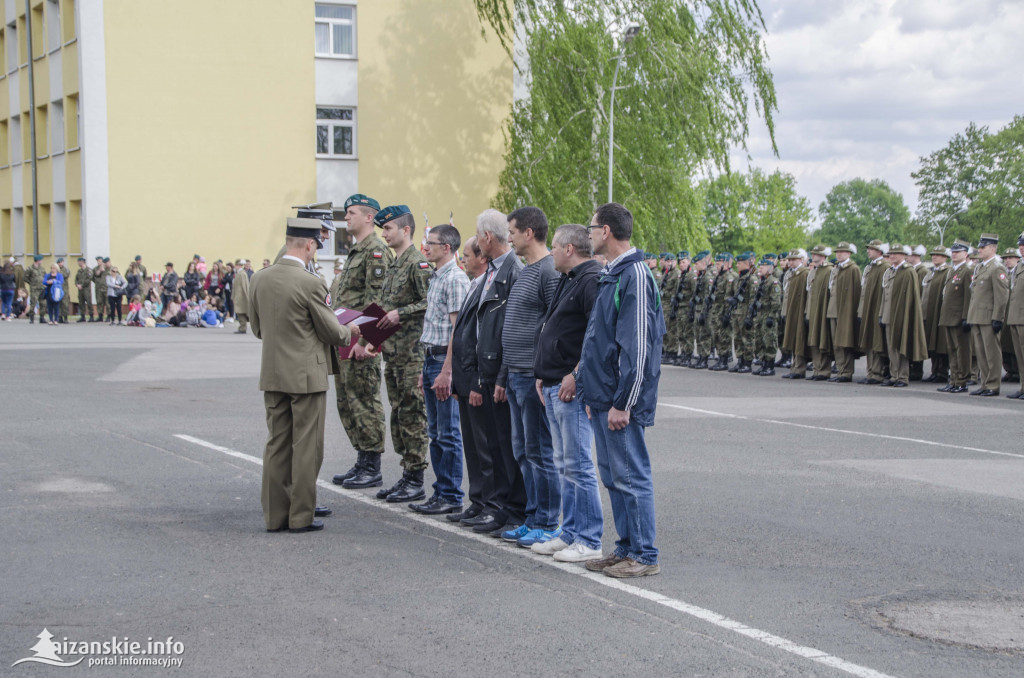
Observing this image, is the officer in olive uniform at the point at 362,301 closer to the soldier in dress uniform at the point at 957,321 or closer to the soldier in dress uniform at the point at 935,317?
the soldier in dress uniform at the point at 957,321

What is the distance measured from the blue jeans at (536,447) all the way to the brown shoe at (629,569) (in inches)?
33.0

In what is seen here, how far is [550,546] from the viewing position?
693 cm

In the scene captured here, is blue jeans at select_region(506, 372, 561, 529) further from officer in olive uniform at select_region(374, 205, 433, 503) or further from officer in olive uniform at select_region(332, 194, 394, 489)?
officer in olive uniform at select_region(332, 194, 394, 489)

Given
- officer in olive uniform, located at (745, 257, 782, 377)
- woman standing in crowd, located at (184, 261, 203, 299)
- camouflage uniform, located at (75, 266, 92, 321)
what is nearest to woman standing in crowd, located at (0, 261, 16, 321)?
camouflage uniform, located at (75, 266, 92, 321)

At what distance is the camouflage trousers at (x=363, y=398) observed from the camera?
8.78 m

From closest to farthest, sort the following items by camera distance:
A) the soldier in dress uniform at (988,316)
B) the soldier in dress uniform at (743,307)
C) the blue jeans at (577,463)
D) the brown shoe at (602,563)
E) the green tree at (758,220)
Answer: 1. the brown shoe at (602,563)
2. the blue jeans at (577,463)
3. the soldier in dress uniform at (988,316)
4. the soldier in dress uniform at (743,307)
5. the green tree at (758,220)

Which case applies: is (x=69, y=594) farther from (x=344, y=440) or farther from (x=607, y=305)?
(x=344, y=440)

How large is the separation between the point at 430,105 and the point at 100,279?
12.7 meters

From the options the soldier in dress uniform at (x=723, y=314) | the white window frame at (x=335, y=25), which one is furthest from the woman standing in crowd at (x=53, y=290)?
the soldier in dress uniform at (x=723, y=314)

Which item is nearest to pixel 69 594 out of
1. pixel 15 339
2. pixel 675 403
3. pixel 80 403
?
pixel 80 403

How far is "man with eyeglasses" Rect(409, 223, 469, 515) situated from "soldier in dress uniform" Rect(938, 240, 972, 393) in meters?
11.6

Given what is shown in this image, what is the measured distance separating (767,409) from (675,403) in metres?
1.23

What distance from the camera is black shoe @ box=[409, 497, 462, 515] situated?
811 cm

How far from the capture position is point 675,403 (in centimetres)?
1522
